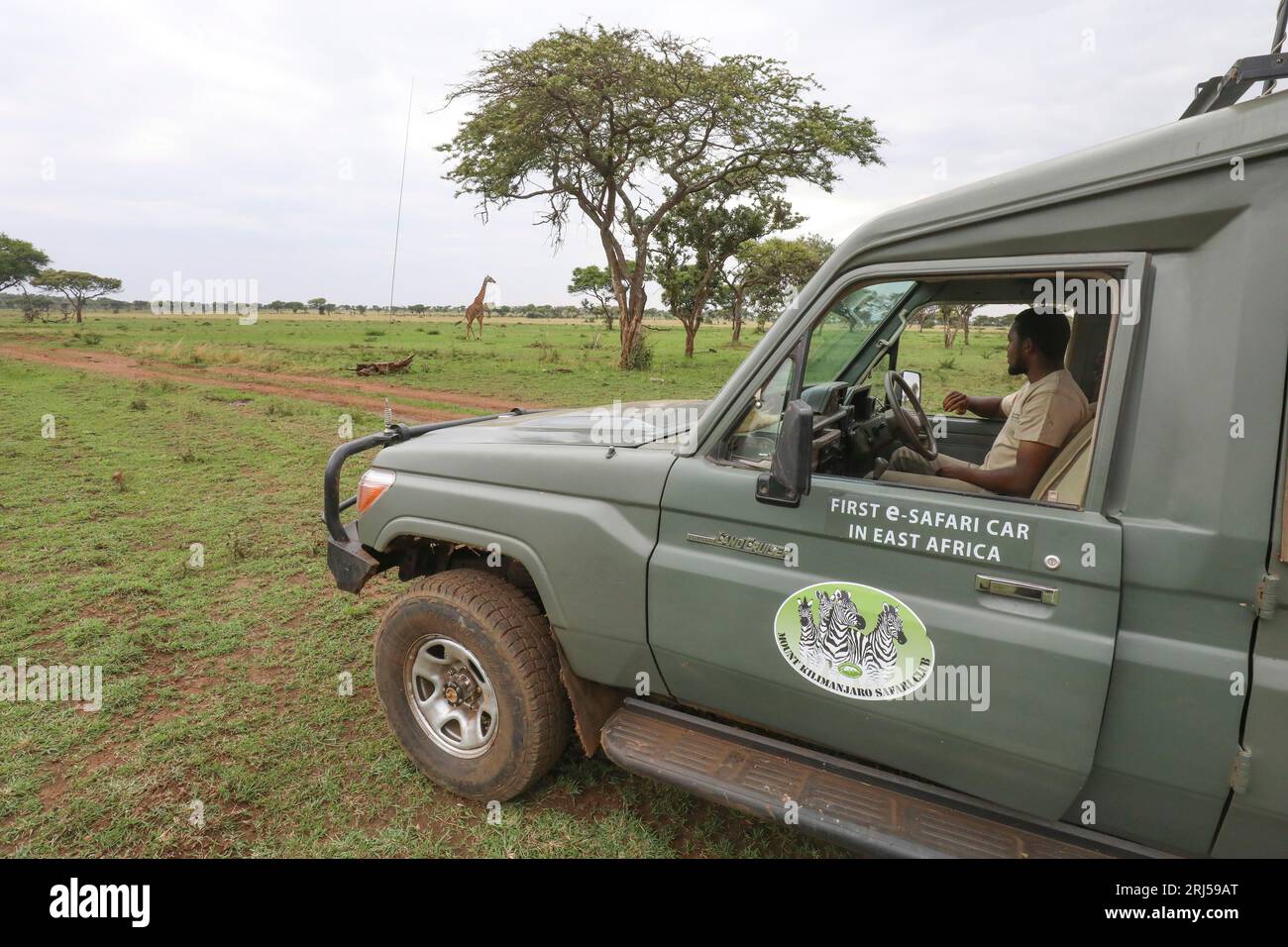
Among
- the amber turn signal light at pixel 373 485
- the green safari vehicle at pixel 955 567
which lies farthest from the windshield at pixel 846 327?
the amber turn signal light at pixel 373 485

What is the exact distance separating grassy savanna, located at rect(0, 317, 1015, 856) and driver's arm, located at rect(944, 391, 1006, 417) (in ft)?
0.94

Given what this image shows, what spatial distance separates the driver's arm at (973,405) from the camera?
3.87 m

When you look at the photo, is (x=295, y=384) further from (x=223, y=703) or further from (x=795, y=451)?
(x=795, y=451)

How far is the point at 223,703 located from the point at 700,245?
25430 millimetres

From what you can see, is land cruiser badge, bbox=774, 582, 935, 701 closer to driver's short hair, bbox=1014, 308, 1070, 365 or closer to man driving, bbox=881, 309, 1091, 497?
man driving, bbox=881, 309, 1091, 497

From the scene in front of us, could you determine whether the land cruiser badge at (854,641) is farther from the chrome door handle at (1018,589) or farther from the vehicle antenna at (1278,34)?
the vehicle antenna at (1278,34)

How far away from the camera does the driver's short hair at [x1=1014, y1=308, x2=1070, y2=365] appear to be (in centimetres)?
263

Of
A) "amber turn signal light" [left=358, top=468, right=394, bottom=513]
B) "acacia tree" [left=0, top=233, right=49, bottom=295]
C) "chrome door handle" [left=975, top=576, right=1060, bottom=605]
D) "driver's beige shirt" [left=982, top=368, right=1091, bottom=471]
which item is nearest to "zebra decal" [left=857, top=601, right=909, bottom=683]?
"chrome door handle" [left=975, top=576, right=1060, bottom=605]

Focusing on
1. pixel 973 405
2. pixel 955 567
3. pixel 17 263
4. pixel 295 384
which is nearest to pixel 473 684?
pixel 955 567

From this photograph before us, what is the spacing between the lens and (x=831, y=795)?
2.15 metres

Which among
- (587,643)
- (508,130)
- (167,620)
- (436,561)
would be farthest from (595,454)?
(508,130)
